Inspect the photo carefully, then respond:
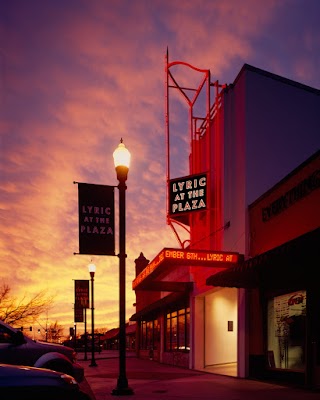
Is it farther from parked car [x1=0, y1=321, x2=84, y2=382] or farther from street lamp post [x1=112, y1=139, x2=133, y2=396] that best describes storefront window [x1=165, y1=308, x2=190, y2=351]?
parked car [x1=0, y1=321, x2=84, y2=382]

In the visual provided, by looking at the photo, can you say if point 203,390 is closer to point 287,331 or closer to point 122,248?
point 287,331

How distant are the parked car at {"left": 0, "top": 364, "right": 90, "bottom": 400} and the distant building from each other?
6747 millimetres

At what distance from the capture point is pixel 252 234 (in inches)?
653

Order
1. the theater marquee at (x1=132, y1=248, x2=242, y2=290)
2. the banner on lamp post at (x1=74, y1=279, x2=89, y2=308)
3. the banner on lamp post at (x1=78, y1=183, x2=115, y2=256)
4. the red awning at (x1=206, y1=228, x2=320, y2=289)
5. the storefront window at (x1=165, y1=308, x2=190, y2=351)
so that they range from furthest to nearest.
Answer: the banner on lamp post at (x1=74, y1=279, x2=89, y2=308) < the storefront window at (x1=165, y1=308, x2=190, y2=351) < the theater marquee at (x1=132, y1=248, x2=242, y2=290) < the banner on lamp post at (x1=78, y1=183, x2=115, y2=256) < the red awning at (x1=206, y1=228, x2=320, y2=289)

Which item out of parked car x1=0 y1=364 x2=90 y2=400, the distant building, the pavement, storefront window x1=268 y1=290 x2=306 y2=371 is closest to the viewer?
parked car x1=0 y1=364 x2=90 y2=400

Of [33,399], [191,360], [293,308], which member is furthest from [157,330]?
[33,399]

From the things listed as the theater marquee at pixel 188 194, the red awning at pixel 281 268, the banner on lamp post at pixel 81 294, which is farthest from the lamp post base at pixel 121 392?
the banner on lamp post at pixel 81 294

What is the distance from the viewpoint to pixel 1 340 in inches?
384

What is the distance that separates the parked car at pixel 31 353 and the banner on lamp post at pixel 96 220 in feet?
8.06

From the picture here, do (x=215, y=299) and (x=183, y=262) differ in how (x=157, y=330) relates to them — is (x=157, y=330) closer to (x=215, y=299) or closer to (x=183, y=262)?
(x=215, y=299)

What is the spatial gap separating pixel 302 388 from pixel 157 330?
20.7 metres

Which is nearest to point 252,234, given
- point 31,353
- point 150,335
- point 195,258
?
point 195,258

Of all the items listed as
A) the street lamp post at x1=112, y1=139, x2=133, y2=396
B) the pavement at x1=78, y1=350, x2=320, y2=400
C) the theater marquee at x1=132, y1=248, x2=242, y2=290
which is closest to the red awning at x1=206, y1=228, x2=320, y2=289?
the theater marquee at x1=132, y1=248, x2=242, y2=290

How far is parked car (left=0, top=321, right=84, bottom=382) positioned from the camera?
31.7 ft
